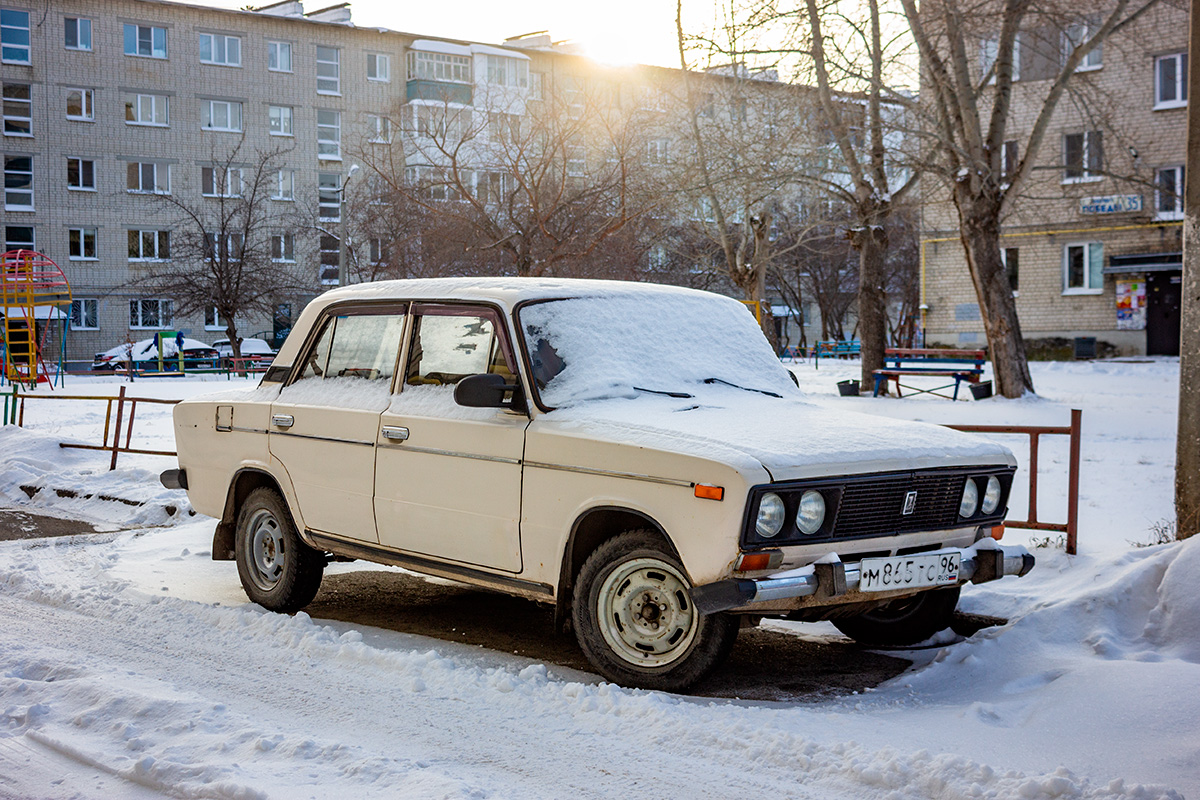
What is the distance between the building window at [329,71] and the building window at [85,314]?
1477cm

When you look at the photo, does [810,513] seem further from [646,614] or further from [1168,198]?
[1168,198]

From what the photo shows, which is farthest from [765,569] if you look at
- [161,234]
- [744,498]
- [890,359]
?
[161,234]

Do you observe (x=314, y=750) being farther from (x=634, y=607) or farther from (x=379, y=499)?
(x=379, y=499)

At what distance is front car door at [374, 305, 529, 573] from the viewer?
5.34m

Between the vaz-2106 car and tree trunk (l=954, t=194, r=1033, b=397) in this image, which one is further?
tree trunk (l=954, t=194, r=1033, b=397)

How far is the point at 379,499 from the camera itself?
5.90 metres

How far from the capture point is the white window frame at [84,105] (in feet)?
168

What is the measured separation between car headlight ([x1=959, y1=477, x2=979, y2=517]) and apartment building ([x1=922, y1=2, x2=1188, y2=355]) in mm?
33548

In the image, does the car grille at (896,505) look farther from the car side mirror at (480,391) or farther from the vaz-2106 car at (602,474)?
the car side mirror at (480,391)

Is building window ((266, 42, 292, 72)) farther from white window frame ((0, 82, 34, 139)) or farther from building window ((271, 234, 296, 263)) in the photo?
white window frame ((0, 82, 34, 139))

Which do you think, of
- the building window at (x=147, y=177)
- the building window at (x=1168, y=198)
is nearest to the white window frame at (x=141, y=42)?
the building window at (x=147, y=177)

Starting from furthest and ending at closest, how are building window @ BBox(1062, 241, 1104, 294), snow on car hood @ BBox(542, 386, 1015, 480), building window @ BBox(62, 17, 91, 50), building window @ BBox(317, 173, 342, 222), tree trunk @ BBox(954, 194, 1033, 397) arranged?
building window @ BBox(317, 173, 342, 222)
building window @ BBox(62, 17, 91, 50)
building window @ BBox(1062, 241, 1104, 294)
tree trunk @ BBox(954, 194, 1033, 397)
snow on car hood @ BBox(542, 386, 1015, 480)

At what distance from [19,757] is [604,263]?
31.3 metres

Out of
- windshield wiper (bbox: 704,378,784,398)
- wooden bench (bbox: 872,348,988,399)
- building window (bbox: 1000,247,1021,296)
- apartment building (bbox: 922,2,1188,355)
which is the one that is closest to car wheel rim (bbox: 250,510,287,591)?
windshield wiper (bbox: 704,378,784,398)
